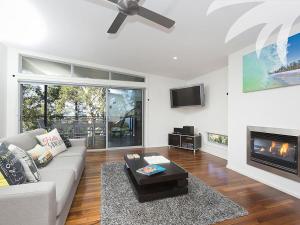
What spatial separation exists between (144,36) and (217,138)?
10.7 feet

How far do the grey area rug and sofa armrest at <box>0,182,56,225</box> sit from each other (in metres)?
0.71

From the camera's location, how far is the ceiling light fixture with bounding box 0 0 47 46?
2.57 meters

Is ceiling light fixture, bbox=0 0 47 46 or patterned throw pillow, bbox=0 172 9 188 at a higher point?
ceiling light fixture, bbox=0 0 47 46

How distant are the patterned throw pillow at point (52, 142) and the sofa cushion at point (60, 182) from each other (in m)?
0.74

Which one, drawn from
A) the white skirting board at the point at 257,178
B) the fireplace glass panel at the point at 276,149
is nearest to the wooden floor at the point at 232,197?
the white skirting board at the point at 257,178

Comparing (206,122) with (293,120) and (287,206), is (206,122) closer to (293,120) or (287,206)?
(293,120)

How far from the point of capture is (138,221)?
1800 mm

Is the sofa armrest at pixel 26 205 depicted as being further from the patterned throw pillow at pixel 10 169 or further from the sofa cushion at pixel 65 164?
the sofa cushion at pixel 65 164

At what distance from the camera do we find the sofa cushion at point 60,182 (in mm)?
1511

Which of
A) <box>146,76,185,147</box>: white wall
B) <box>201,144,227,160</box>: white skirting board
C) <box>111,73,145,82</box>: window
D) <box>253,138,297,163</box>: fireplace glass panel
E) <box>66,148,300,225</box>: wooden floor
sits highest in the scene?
<box>111,73,145,82</box>: window

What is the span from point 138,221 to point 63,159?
1.46 meters

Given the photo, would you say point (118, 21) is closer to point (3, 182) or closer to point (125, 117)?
point (3, 182)

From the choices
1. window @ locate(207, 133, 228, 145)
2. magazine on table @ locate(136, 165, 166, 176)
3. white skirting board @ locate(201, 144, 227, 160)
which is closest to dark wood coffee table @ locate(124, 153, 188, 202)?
magazine on table @ locate(136, 165, 166, 176)

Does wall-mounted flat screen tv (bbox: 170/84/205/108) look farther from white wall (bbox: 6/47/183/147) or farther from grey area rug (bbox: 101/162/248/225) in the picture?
grey area rug (bbox: 101/162/248/225)
